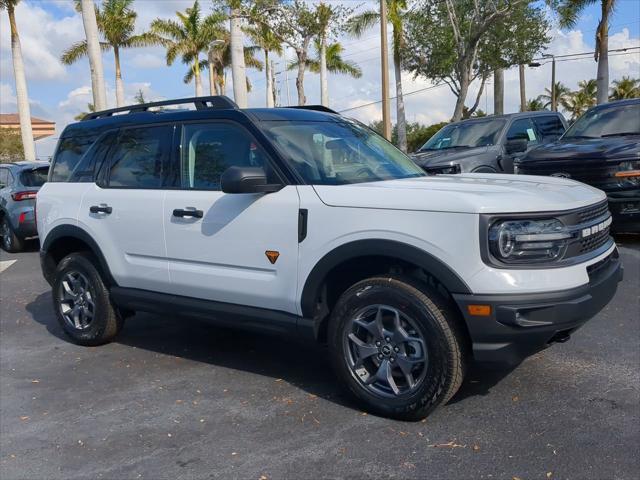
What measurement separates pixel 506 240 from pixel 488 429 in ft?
3.49

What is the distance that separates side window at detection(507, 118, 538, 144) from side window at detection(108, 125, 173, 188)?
25.0 ft

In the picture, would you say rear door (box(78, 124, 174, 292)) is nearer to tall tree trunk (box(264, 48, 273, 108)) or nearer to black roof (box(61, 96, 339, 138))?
black roof (box(61, 96, 339, 138))

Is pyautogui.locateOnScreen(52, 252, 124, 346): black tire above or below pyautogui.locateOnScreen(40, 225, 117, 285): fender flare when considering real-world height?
below

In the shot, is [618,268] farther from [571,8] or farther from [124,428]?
[571,8]

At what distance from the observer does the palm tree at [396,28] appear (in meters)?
25.1

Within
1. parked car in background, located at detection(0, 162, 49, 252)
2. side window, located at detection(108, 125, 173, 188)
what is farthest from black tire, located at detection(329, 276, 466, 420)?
parked car in background, located at detection(0, 162, 49, 252)

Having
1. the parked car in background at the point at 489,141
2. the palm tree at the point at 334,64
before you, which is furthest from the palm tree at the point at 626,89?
the parked car in background at the point at 489,141

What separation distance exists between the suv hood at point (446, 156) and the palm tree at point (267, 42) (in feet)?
53.4

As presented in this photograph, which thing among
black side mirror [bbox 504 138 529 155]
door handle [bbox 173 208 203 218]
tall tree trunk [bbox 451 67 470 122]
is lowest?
door handle [bbox 173 208 203 218]

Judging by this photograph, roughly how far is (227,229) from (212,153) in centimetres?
65

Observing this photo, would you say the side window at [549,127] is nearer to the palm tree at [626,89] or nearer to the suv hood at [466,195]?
the suv hood at [466,195]

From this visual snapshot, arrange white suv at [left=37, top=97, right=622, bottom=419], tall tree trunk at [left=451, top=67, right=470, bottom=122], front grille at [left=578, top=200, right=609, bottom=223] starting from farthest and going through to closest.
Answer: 1. tall tree trunk at [left=451, top=67, right=470, bottom=122]
2. front grille at [left=578, top=200, right=609, bottom=223]
3. white suv at [left=37, top=97, right=622, bottom=419]

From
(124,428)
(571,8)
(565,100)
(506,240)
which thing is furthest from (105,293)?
(565,100)

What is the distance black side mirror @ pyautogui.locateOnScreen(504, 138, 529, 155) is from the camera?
32.7 feet
